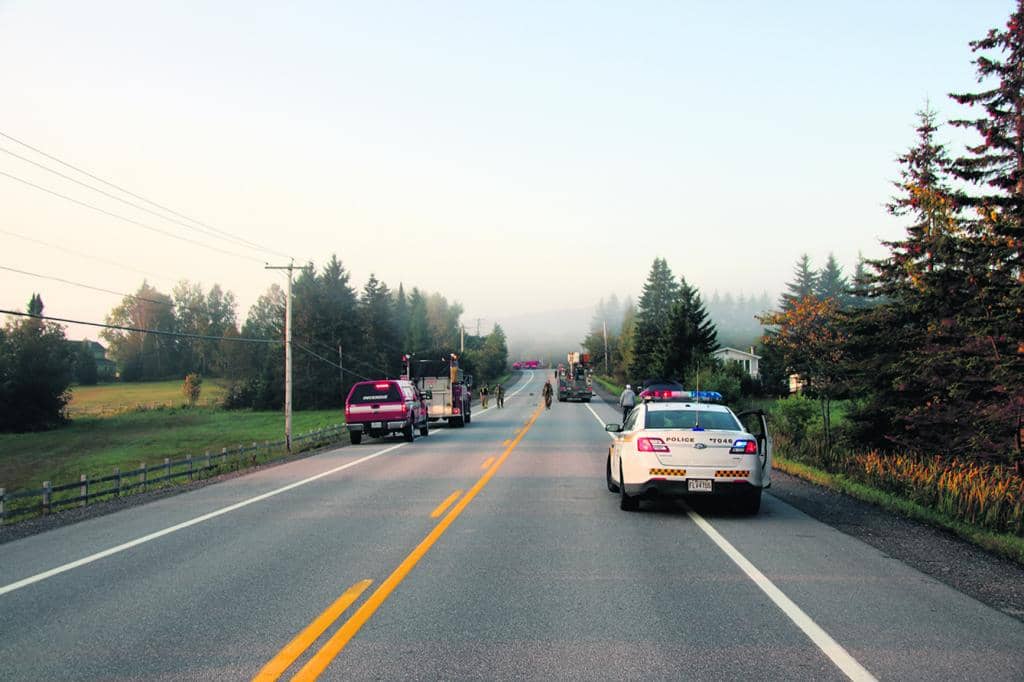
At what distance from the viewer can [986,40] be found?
73.0 ft

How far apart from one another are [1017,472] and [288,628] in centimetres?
1611

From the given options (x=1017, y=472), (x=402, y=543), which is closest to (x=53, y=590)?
(x=402, y=543)

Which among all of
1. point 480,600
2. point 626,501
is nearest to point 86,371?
point 626,501

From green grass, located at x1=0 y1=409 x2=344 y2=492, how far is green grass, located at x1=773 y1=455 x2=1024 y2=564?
1140 inches

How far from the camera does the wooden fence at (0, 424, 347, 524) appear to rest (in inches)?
568

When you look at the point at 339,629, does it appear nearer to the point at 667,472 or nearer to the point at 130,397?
the point at 667,472

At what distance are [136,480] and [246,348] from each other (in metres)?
82.9

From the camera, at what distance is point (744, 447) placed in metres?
10.8

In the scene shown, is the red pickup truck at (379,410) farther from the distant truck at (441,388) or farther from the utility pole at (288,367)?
the distant truck at (441,388)

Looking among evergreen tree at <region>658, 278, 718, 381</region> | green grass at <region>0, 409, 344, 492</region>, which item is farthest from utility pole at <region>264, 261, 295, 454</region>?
evergreen tree at <region>658, 278, 718, 381</region>

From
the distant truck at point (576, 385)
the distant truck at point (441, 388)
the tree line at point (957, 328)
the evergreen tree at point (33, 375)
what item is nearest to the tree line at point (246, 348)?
the evergreen tree at point (33, 375)

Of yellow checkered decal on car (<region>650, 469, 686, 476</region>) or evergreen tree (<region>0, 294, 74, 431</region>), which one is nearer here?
yellow checkered decal on car (<region>650, 469, 686, 476</region>)

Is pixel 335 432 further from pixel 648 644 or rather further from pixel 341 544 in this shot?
pixel 648 644

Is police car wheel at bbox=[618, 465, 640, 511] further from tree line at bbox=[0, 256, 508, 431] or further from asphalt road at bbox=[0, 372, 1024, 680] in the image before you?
tree line at bbox=[0, 256, 508, 431]
